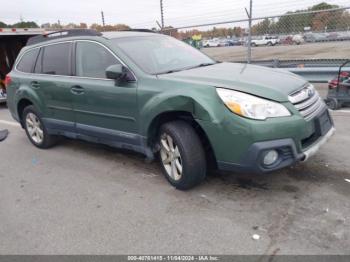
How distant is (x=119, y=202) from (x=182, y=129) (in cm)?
98

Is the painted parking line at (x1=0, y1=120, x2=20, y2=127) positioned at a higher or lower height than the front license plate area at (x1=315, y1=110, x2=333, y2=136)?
lower

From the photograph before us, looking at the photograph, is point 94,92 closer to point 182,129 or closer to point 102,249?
point 182,129

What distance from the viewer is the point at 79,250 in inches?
115

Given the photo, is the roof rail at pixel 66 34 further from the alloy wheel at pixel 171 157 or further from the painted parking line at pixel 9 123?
the painted parking line at pixel 9 123

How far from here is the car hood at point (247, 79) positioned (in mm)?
3301

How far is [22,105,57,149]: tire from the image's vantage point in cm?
554

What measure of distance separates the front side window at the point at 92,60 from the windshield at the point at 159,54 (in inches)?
7.5

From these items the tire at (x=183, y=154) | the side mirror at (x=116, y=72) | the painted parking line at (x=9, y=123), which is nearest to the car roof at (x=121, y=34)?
the side mirror at (x=116, y=72)

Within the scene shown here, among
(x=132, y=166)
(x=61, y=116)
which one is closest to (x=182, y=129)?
(x=132, y=166)

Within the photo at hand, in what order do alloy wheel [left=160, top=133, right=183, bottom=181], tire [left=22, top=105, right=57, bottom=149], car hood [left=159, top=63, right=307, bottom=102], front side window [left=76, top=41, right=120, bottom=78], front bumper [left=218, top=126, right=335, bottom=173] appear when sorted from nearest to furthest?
front bumper [left=218, top=126, right=335, bottom=173], car hood [left=159, top=63, right=307, bottom=102], alloy wheel [left=160, top=133, right=183, bottom=181], front side window [left=76, top=41, right=120, bottom=78], tire [left=22, top=105, right=57, bottom=149]

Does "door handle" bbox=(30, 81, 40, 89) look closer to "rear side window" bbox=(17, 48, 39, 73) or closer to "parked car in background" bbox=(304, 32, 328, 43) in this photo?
"rear side window" bbox=(17, 48, 39, 73)

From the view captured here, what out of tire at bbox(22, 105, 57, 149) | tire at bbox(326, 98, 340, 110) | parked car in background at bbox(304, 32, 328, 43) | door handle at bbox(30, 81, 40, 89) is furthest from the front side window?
parked car in background at bbox(304, 32, 328, 43)

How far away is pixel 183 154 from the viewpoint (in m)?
3.53

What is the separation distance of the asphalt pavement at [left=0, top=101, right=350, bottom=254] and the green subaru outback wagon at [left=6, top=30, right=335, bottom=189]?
1.18 ft
